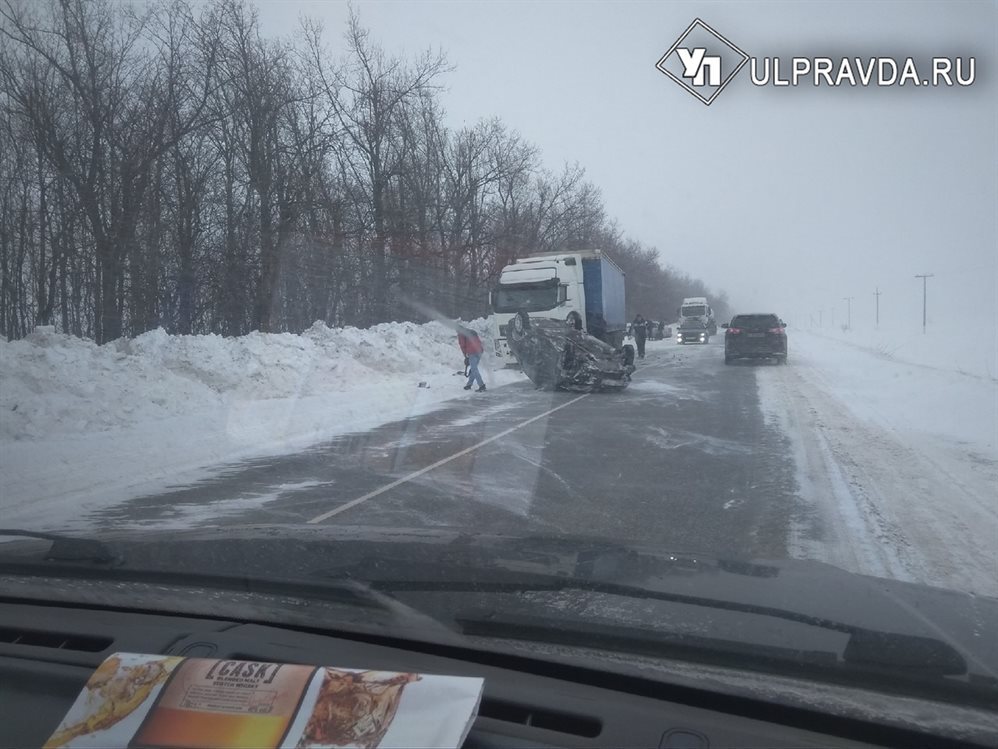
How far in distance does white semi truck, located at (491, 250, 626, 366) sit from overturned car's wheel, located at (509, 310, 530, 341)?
10.5ft

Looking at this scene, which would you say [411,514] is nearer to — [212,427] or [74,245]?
[212,427]

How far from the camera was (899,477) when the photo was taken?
987 cm

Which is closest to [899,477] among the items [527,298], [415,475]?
[415,475]

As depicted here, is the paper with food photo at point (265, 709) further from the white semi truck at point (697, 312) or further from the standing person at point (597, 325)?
the white semi truck at point (697, 312)

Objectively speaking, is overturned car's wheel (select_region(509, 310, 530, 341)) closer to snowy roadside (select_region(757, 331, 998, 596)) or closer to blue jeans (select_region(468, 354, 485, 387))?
blue jeans (select_region(468, 354, 485, 387))

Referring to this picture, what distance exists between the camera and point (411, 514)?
8.16m

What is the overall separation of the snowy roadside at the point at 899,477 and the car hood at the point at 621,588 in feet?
9.37

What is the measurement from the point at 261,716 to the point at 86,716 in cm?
54

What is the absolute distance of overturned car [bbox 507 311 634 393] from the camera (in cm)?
2097

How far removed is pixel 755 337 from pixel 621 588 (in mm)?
28174

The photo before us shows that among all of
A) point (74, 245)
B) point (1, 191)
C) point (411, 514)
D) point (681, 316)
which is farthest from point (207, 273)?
point (681, 316)

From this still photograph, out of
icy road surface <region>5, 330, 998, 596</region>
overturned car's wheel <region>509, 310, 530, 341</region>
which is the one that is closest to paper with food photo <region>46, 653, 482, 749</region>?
icy road surface <region>5, 330, 998, 596</region>

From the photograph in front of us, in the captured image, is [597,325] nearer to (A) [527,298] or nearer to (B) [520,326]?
(A) [527,298]

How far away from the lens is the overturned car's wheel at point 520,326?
22438 millimetres
